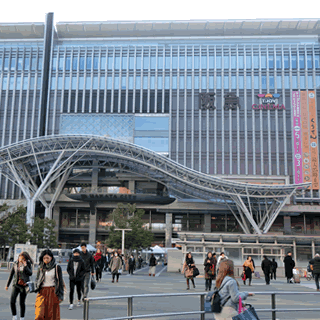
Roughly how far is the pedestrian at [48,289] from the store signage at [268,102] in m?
53.5

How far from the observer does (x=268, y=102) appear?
58.4m

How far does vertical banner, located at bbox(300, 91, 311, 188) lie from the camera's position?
2181 inches

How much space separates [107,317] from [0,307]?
5.24 metres

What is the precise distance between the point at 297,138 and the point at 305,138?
3.33 ft

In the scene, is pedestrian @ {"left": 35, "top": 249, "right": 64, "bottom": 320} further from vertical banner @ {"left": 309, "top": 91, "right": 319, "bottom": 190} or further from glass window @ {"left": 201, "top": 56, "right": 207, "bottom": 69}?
glass window @ {"left": 201, "top": 56, "right": 207, "bottom": 69}

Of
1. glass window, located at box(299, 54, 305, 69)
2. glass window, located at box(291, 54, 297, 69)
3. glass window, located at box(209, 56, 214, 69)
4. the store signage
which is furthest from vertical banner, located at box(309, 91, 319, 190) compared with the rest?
glass window, located at box(209, 56, 214, 69)

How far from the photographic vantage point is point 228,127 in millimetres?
58438

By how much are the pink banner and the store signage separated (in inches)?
76.4

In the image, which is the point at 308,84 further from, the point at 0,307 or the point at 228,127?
the point at 0,307

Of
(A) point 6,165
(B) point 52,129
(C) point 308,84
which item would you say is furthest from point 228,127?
(A) point 6,165


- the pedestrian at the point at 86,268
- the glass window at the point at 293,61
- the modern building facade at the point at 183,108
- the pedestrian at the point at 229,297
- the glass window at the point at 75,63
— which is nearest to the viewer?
the pedestrian at the point at 229,297

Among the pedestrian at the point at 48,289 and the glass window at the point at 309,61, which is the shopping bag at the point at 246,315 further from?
the glass window at the point at 309,61

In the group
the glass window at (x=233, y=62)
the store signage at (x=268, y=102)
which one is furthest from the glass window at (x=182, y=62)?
the store signage at (x=268, y=102)

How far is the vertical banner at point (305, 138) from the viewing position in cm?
5541
